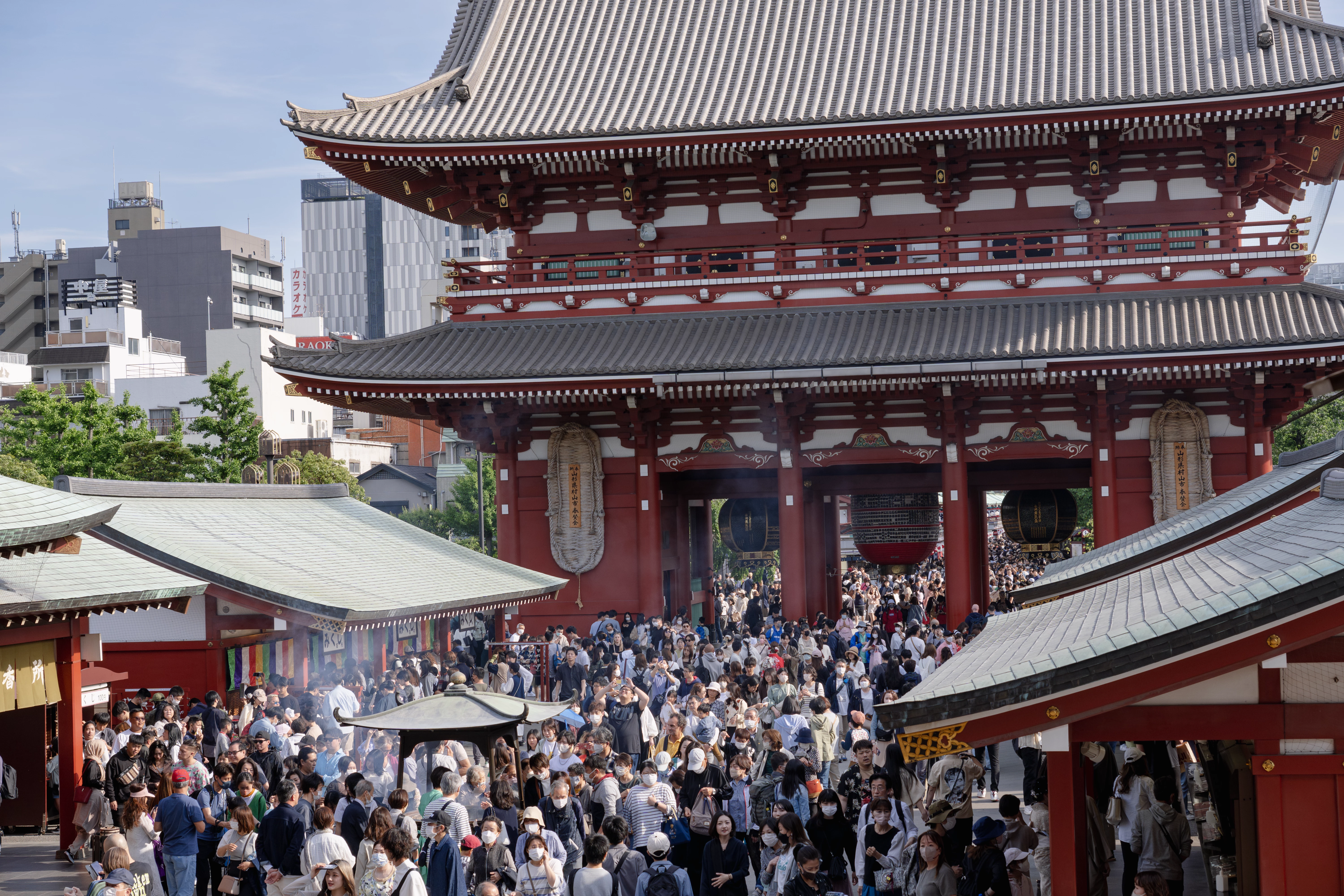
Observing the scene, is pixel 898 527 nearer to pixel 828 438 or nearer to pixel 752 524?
pixel 752 524

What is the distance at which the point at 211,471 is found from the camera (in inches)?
1879

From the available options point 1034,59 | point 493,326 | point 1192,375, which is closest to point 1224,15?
point 1034,59

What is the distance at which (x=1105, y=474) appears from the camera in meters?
27.4

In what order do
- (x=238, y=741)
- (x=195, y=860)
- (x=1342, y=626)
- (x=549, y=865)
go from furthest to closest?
(x=238, y=741) < (x=195, y=860) < (x=549, y=865) < (x=1342, y=626)

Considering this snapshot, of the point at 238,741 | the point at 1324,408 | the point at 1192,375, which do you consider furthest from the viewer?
the point at 1324,408

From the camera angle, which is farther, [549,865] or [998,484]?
[998,484]

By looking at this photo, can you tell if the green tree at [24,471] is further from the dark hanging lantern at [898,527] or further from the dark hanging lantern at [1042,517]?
the dark hanging lantern at [1042,517]

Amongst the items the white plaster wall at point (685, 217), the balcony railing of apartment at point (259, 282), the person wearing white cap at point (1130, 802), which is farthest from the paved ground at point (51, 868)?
the balcony railing of apartment at point (259, 282)

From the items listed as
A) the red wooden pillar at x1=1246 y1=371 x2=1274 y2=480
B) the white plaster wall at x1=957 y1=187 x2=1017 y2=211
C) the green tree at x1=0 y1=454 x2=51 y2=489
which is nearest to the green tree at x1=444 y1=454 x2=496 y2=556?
the green tree at x1=0 y1=454 x2=51 y2=489

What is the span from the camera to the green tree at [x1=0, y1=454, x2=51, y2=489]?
43.3 m

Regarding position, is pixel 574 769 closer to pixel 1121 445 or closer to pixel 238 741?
pixel 238 741

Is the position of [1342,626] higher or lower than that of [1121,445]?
lower

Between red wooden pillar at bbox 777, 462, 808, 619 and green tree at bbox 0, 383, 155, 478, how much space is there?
90.8 feet

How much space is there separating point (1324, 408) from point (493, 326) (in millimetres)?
38905
